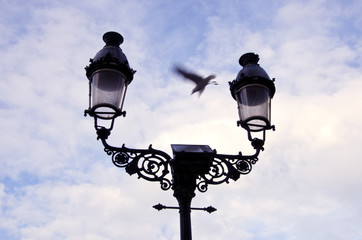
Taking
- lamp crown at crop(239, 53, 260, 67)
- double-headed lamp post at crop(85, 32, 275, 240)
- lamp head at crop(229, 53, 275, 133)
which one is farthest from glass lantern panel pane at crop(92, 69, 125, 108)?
lamp crown at crop(239, 53, 260, 67)

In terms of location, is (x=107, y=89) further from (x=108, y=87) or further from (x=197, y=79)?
(x=197, y=79)

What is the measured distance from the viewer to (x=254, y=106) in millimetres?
5078

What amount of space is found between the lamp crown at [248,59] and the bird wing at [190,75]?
1.86ft

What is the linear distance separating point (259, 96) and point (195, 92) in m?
0.87

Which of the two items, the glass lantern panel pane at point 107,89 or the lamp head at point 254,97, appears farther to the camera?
the lamp head at point 254,97

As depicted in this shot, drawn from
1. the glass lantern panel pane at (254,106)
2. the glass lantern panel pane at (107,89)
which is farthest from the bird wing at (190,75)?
the glass lantern panel pane at (107,89)

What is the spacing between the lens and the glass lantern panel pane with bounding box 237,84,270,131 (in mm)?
5031

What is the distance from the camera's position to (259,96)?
511 cm

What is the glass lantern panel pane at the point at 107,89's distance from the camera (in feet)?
15.8

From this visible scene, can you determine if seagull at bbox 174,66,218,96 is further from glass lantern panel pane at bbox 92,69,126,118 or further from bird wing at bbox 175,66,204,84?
glass lantern panel pane at bbox 92,69,126,118

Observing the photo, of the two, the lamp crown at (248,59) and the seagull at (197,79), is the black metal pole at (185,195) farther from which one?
the lamp crown at (248,59)

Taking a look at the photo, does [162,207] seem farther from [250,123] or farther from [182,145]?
[250,123]

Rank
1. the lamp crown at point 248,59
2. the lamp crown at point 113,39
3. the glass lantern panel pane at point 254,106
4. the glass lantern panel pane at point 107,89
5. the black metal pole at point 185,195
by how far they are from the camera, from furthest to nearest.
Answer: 1. the lamp crown at point 248,59
2. the lamp crown at point 113,39
3. the glass lantern panel pane at point 254,106
4. the glass lantern panel pane at point 107,89
5. the black metal pole at point 185,195

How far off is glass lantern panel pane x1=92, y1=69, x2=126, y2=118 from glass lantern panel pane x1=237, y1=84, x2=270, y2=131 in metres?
1.36
